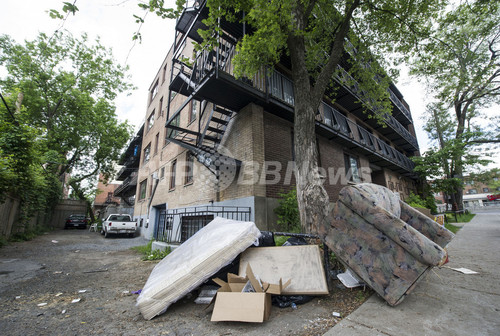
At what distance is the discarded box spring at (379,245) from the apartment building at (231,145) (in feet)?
11.1

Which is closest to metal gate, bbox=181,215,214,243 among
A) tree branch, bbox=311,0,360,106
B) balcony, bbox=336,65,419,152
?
tree branch, bbox=311,0,360,106

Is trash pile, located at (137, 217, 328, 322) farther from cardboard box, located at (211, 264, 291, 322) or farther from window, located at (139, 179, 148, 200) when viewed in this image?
window, located at (139, 179, 148, 200)

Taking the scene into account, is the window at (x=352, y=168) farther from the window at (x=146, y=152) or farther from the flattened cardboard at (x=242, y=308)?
the window at (x=146, y=152)

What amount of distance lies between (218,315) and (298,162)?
297 cm

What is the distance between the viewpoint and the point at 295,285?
8.07ft

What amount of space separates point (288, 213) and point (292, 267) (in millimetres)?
3290

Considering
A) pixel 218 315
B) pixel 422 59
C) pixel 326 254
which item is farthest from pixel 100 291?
pixel 422 59

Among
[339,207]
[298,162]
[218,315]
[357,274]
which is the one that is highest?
[298,162]

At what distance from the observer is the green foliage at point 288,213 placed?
5.70m

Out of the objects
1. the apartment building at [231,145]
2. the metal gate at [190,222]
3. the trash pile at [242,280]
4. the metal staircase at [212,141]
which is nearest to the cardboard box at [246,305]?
the trash pile at [242,280]

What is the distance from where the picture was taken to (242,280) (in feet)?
8.15

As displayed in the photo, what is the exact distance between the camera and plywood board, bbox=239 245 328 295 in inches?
95.5

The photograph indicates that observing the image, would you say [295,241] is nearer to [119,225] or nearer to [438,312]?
[438,312]

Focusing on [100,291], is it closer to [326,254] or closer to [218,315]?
[218,315]
